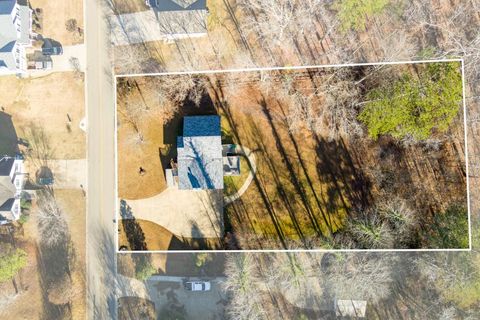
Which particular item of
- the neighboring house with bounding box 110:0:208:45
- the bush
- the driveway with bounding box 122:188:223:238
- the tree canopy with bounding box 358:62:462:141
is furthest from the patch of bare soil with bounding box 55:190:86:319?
the tree canopy with bounding box 358:62:462:141

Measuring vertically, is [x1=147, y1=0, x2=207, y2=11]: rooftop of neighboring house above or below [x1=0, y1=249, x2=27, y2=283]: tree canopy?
above

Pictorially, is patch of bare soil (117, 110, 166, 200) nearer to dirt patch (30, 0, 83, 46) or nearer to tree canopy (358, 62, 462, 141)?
dirt patch (30, 0, 83, 46)

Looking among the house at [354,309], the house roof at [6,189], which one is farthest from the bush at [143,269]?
the house at [354,309]

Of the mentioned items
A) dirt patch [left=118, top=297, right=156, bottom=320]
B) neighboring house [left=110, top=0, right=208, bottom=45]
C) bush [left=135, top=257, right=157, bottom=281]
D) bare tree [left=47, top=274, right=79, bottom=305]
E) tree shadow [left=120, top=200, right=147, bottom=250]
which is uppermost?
neighboring house [left=110, top=0, right=208, bottom=45]

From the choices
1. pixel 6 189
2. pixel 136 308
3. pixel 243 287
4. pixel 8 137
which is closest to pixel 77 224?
pixel 6 189

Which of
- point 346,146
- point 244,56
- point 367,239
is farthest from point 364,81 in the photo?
point 367,239

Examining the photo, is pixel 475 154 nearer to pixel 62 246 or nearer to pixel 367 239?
pixel 367 239
